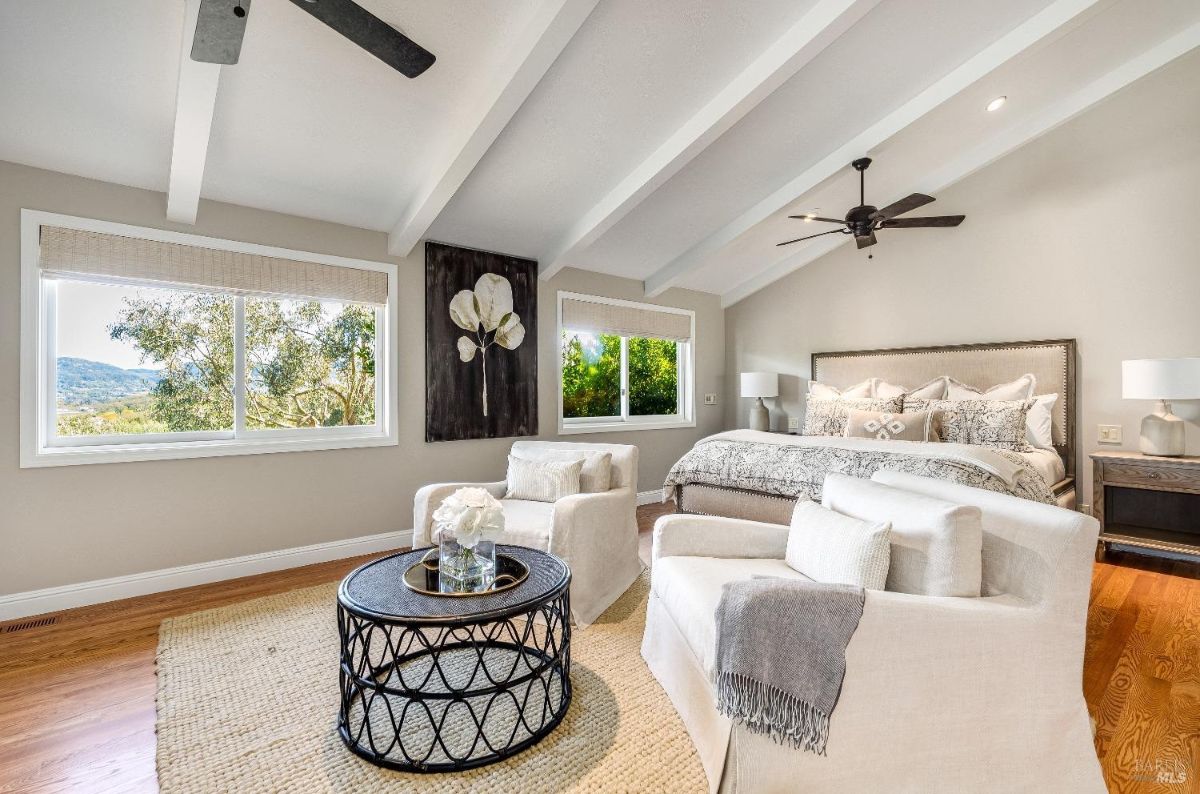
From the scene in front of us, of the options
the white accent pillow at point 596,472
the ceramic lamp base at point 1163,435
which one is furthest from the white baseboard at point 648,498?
the ceramic lamp base at point 1163,435

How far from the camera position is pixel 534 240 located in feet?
13.8

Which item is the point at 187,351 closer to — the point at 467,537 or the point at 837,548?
the point at 467,537

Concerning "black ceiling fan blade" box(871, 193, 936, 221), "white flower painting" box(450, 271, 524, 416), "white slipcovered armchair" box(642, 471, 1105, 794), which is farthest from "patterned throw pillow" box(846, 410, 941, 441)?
"white flower painting" box(450, 271, 524, 416)

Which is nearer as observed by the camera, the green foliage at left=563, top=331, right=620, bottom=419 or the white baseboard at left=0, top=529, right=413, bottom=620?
the white baseboard at left=0, top=529, right=413, bottom=620

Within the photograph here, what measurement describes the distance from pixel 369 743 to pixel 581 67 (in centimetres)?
297

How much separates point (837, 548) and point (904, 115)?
10.0 feet

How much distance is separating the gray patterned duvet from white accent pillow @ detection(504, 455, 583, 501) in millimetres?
1063

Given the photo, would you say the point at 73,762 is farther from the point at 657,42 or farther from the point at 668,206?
the point at 668,206

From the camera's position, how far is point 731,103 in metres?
2.86

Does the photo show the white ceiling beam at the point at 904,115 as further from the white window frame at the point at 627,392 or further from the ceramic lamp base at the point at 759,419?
the ceramic lamp base at the point at 759,419

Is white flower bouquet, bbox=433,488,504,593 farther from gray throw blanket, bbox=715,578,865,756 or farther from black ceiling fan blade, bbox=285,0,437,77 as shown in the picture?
black ceiling fan blade, bbox=285,0,437,77

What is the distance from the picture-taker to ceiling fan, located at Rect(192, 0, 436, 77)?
165cm

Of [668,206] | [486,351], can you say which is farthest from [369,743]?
[668,206]

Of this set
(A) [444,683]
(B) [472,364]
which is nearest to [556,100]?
(B) [472,364]
